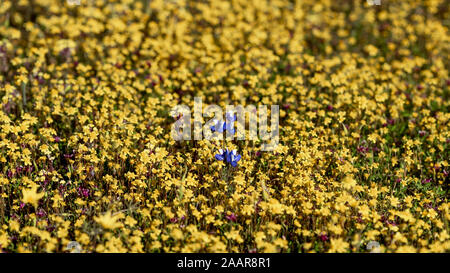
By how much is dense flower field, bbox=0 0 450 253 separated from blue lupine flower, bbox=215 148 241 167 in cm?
3

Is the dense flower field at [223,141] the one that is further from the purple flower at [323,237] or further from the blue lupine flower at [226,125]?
the blue lupine flower at [226,125]

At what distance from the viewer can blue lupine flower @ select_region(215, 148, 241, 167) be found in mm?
5859

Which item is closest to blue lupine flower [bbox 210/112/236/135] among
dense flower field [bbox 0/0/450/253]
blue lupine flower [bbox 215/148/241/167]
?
dense flower field [bbox 0/0/450/253]

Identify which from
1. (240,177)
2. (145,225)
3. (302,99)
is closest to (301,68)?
(302,99)

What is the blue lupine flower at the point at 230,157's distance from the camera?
5859mm

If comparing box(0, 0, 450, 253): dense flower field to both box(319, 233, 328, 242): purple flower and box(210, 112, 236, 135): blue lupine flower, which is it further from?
box(210, 112, 236, 135): blue lupine flower

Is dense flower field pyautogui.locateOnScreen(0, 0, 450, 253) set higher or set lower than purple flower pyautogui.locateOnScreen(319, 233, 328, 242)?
higher

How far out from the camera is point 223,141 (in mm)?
6270

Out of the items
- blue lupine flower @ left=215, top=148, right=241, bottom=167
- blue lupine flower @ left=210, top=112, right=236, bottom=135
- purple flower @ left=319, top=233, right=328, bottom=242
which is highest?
blue lupine flower @ left=210, top=112, right=236, bottom=135

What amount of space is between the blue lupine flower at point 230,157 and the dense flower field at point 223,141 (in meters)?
0.03

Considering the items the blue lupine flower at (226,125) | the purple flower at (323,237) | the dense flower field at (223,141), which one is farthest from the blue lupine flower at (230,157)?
the purple flower at (323,237)

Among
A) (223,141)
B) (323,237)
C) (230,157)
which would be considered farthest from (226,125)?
(323,237)

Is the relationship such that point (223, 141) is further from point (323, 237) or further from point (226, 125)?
point (323, 237)

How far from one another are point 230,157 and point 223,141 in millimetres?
445
